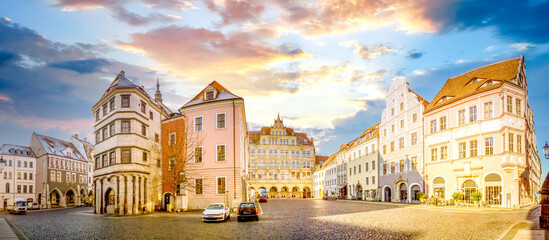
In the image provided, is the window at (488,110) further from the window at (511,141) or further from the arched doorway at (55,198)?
the arched doorway at (55,198)

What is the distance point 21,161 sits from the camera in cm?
7869

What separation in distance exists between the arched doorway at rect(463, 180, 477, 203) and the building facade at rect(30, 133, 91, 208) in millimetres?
75099

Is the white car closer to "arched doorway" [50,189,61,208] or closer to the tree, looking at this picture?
the tree

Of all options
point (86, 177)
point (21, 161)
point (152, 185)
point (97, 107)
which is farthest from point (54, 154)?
point (152, 185)

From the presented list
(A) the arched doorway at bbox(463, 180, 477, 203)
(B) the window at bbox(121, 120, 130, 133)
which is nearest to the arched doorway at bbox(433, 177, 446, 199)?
(A) the arched doorway at bbox(463, 180, 477, 203)

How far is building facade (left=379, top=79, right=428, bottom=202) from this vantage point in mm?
50938

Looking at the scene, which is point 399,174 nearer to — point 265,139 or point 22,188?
point 265,139

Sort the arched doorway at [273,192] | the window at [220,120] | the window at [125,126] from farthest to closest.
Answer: the arched doorway at [273,192]
the window at [220,120]
the window at [125,126]

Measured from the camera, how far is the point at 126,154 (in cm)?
3797

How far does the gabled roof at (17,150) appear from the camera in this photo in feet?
252

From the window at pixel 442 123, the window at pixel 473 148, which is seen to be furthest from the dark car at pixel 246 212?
the window at pixel 442 123

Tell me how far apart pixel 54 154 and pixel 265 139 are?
53543 millimetres

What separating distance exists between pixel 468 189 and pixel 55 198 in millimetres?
80753

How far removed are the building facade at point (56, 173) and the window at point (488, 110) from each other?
258 feet
